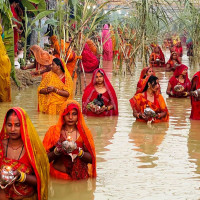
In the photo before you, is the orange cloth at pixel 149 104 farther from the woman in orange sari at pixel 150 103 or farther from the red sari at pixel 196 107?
the red sari at pixel 196 107

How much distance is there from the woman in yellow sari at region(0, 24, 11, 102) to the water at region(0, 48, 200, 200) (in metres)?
0.24

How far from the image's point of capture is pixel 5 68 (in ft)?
39.2

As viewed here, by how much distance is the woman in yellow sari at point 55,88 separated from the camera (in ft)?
35.7

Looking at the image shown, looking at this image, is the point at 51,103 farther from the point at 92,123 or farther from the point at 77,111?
the point at 77,111

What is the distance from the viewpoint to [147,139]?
8.88 metres

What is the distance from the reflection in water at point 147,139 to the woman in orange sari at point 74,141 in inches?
43.4

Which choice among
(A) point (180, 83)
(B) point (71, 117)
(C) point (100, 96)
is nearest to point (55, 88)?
(C) point (100, 96)

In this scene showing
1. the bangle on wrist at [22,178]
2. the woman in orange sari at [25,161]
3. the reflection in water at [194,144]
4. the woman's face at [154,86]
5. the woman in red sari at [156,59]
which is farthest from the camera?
the woman in red sari at [156,59]

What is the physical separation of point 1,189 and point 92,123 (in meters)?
4.96

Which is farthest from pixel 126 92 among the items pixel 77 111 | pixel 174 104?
pixel 77 111

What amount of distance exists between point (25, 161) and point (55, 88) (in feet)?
18.4

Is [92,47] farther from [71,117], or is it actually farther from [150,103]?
[71,117]

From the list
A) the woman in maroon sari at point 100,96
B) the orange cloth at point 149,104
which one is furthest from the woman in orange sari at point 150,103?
the woman in maroon sari at point 100,96

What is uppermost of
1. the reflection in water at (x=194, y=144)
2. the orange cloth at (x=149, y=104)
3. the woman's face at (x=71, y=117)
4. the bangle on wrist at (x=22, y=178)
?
the woman's face at (x=71, y=117)
